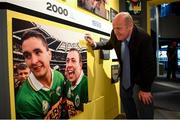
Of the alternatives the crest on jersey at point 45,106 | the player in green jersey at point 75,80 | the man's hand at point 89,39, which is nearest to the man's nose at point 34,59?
the crest on jersey at point 45,106

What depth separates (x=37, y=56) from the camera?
2.29m

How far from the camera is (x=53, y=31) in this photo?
8.33 ft

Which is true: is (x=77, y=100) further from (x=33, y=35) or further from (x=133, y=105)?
(x=33, y=35)

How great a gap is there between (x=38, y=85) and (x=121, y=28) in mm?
1078

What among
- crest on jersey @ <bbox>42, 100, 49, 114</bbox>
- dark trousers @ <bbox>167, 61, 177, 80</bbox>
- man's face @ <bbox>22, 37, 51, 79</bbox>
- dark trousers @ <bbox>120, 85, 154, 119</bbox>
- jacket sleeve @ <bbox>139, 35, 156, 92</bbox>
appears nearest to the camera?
man's face @ <bbox>22, 37, 51, 79</bbox>

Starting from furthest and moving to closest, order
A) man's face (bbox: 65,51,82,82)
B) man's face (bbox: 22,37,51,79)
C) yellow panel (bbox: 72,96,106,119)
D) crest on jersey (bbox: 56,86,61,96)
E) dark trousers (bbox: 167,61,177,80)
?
dark trousers (bbox: 167,61,177,80), yellow panel (bbox: 72,96,106,119), man's face (bbox: 65,51,82,82), crest on jersey (bbox: 56,86,61,96), man's face (bbox: 22,37,51,79)

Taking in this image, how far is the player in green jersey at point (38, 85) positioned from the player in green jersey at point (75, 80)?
252mm

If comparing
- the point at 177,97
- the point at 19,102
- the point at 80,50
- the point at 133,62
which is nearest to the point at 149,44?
the point at 133,62

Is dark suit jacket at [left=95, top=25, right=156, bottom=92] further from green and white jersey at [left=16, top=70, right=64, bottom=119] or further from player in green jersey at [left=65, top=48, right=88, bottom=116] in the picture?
green and white jersey at [left=16, top=70, right=64, bottom=119]

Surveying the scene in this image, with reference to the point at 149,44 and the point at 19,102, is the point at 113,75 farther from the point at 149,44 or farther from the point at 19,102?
the point at 19,102

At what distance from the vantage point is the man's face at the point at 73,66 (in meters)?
2.87

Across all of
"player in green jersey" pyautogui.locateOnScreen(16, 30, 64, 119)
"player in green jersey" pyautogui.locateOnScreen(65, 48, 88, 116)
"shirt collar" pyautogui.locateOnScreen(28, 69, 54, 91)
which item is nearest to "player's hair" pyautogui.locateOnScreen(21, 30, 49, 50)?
"player in green jersey" pyautogui.locateOnScreen(16, 30, 64, 119)

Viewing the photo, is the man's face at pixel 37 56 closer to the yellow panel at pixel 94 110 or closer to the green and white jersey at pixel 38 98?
the green and white jersey at pixel 38 98

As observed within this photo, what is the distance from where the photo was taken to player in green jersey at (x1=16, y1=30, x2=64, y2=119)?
2150 mm
